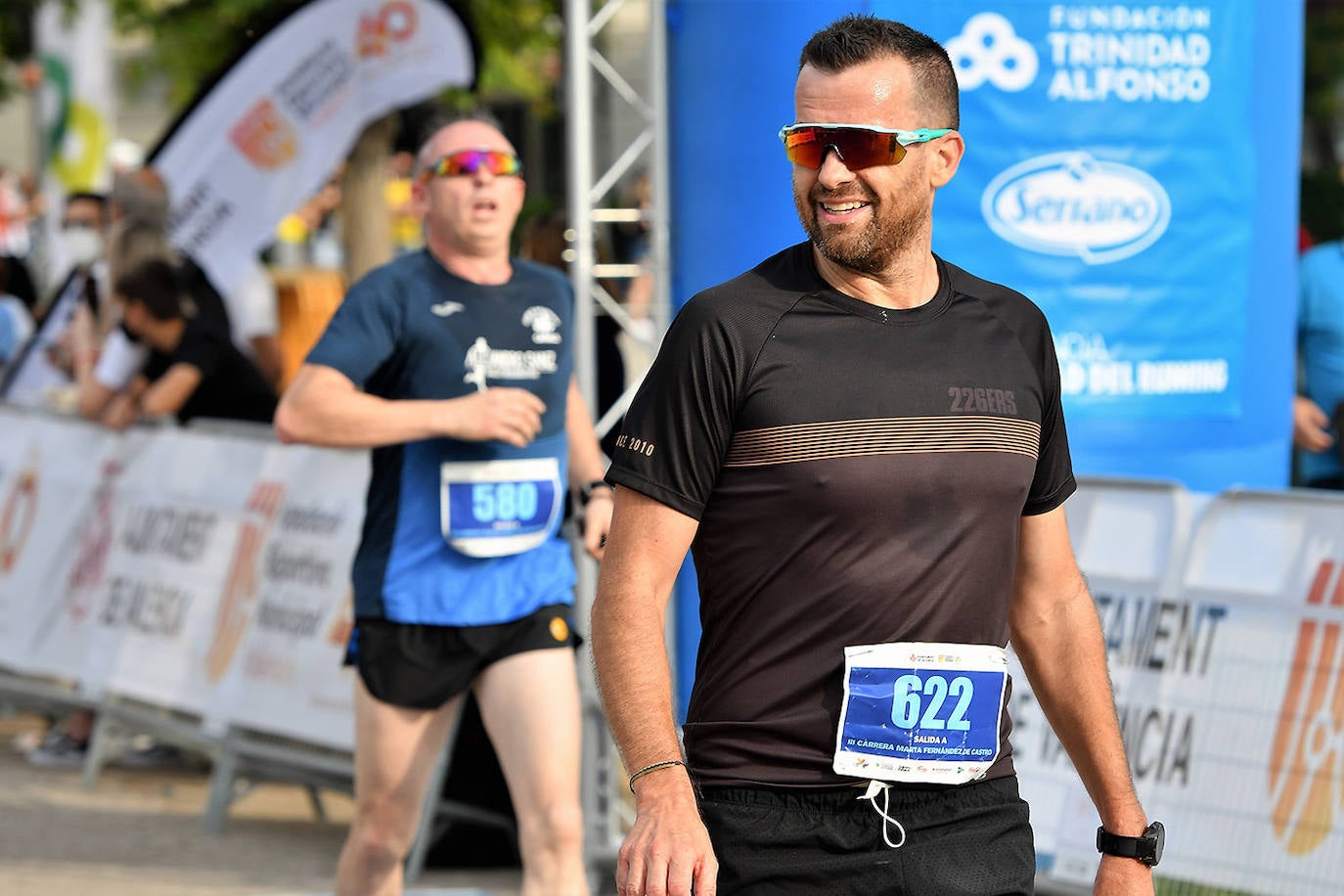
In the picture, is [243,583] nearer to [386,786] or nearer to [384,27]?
[386,786]

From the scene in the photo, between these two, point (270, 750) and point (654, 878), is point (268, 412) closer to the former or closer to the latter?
point (270, 750)

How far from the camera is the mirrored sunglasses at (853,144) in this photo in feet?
9.89

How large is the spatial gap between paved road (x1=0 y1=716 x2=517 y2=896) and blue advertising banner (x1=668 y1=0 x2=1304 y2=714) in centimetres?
165

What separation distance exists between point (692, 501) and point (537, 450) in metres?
2.40

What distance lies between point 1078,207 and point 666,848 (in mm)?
4975

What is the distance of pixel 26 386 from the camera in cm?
1149

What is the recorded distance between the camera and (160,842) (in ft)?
24.6

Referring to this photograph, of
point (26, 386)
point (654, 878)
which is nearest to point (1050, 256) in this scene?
point (654, 878)

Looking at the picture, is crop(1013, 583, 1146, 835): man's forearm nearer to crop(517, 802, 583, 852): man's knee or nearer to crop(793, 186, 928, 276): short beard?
crop(793, 186, 928, 276): short beard

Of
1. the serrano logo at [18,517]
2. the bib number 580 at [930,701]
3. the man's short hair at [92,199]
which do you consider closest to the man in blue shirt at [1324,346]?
the bib number 580 at [930,701]

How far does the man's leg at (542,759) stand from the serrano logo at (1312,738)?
1932 mm

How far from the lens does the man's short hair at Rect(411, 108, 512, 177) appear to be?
5371mm

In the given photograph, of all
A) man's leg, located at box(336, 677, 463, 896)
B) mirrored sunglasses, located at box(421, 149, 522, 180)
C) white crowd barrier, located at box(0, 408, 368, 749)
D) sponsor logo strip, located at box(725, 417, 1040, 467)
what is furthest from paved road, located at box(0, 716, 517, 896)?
sponsor logo strip, located at box(725, 417, 1040, 467)

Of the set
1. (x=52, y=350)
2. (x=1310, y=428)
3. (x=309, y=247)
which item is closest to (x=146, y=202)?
(x=52, y=350)
